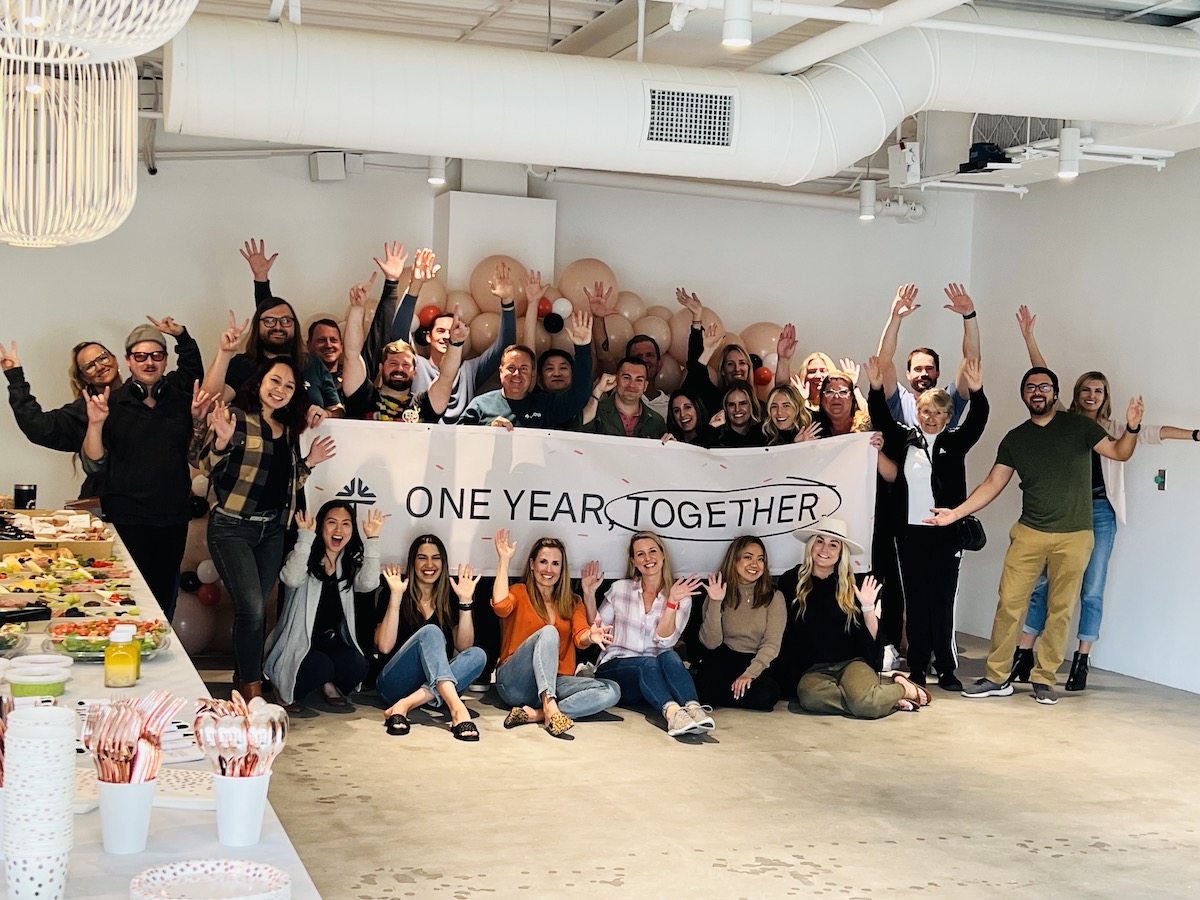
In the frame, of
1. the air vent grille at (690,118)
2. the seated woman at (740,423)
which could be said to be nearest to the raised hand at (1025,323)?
the seated woman at (740,423)

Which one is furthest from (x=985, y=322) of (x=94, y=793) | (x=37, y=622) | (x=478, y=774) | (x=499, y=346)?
(x=94, y=793)

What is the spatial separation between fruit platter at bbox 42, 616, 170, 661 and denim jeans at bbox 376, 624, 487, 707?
2.09m

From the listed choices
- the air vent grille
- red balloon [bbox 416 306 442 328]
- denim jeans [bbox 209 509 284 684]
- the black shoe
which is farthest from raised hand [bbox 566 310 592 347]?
the black shoe

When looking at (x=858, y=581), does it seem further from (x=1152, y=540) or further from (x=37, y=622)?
(x=37, y=622)

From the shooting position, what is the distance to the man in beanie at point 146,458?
18.0 feet

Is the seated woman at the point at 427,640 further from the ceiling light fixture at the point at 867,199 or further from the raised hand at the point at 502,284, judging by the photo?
the ceiling light fixture at the point at 867,199

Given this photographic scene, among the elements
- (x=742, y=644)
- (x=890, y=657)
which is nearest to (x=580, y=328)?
(x=742, y=644)

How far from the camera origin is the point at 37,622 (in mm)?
3469

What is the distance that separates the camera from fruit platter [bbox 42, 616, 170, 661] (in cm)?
307

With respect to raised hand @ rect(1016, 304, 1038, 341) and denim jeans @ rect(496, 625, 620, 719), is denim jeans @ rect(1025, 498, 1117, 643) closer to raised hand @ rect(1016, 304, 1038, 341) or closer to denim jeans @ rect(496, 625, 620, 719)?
raised hand @ rect(1016, 304, 1038, 341)

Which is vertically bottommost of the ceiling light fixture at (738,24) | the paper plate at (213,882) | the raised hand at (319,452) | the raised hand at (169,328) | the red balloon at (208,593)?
the red balloon at (208,593)

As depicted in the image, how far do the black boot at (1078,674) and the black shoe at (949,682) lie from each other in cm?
60

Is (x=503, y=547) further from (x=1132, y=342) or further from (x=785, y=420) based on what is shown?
(x=1132, y=342)

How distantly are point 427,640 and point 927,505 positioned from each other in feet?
8.49
